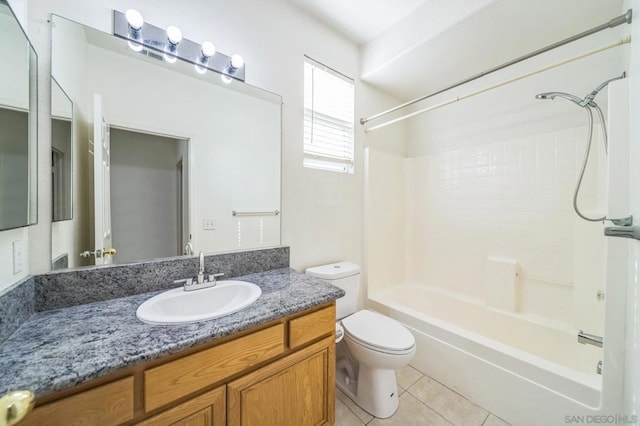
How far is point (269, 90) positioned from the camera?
1.62 meters

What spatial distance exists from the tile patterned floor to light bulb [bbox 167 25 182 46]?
2300 mm

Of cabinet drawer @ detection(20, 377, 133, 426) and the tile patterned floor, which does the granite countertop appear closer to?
cabinet drawer @ detection(20, 377, 133, 426)

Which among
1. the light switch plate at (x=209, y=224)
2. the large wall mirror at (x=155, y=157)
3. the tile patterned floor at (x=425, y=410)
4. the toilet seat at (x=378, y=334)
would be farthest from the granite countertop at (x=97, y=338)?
the tile patterned floor at (x=425, y=410)

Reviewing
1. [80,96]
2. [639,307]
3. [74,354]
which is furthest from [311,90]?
[639,307]

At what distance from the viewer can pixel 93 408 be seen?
2.12 feet

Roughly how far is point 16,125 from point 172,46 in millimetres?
766

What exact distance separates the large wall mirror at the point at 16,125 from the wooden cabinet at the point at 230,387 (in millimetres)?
613

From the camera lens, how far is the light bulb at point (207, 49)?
1310mm

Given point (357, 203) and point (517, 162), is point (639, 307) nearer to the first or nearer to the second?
point (517, 162)

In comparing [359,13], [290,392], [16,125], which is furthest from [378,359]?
[359,13]

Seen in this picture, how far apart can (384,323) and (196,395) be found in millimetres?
1218

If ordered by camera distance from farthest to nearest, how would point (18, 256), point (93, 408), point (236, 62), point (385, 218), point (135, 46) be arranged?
point (385, 218), point (236, 62), point (135, 46), point (18, 256), point (93, 408)

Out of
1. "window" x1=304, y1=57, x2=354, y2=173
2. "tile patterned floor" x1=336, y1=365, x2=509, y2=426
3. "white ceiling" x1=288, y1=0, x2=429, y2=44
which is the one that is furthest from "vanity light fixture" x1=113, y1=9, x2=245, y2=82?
"tile patterned floor" x1=336, y1=365, x2=509, y2=426

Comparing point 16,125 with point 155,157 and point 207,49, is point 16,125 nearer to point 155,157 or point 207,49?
point 155,157
